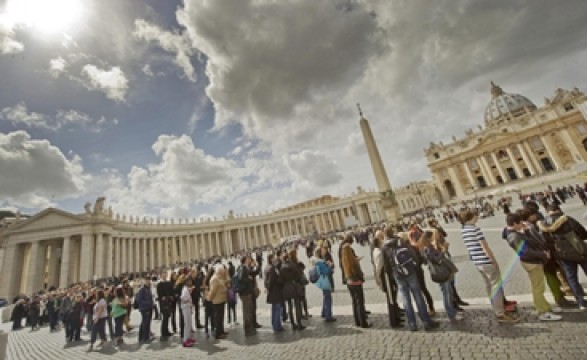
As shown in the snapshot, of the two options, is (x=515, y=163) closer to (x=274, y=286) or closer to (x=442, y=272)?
(x=442, y=272)

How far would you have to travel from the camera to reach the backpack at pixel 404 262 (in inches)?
191

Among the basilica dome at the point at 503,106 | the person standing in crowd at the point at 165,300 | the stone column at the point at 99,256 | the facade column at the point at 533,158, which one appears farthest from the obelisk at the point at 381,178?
the basilica dome at the point at 503,106

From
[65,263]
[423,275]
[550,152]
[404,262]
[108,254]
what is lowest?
[423,275]

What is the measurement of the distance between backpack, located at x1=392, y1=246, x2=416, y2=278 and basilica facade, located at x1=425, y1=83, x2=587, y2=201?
Answer: 61972 millimetres

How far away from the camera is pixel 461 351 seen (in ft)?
12.4

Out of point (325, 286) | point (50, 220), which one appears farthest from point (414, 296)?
point (50, 220)

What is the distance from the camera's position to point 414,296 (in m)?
4.89

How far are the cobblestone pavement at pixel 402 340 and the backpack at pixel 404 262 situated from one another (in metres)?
1.10

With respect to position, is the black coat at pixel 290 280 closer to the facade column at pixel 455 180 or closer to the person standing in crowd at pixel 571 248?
the person standing in crowd at pixel 571 248

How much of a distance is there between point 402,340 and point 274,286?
3200 mm

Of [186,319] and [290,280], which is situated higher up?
[290,280]

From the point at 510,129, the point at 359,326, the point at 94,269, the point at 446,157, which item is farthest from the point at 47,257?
the point at 510,129

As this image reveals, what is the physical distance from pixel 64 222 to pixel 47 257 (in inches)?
438

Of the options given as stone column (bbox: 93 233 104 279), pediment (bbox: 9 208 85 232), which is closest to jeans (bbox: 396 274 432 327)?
stone column (bbox: 93 233 104 279)
